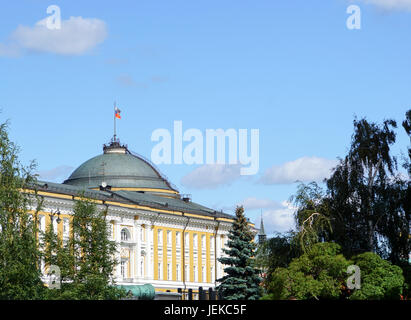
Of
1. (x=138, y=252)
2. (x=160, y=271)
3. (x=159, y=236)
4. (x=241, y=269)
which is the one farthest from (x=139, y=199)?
(x=241, y=269)

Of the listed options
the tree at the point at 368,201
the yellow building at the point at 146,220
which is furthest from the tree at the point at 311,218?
the yellow building at the point at 146,220

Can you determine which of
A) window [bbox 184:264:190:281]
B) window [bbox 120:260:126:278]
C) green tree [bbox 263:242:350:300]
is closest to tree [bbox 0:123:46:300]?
green tree [bbox 263:242:350:300]

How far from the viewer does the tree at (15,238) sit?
4491 cm

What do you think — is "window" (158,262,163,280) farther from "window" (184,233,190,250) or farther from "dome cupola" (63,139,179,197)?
"dome cupola" (63,139,179,197)

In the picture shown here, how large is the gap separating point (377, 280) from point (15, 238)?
70.1ft

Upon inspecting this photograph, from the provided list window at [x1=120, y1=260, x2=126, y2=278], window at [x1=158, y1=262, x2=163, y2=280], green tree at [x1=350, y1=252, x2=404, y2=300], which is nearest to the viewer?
green tree at [x1=350, y1=252, x2=404, y2=300]

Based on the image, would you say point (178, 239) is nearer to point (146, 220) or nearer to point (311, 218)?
point (146, 220)

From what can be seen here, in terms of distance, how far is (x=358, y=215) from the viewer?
61344 mm

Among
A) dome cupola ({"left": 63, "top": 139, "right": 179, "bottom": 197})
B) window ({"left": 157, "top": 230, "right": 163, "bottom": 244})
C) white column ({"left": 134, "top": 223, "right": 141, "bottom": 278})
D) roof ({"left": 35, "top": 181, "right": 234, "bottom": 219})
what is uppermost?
dome cupola ({"left": 63, "top": 139, "right": 179, "bottom": 197})

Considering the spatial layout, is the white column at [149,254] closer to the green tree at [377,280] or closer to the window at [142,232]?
the window at [142,232]

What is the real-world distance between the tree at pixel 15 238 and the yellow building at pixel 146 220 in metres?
38.1

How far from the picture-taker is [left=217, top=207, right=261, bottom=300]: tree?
2655 inches
